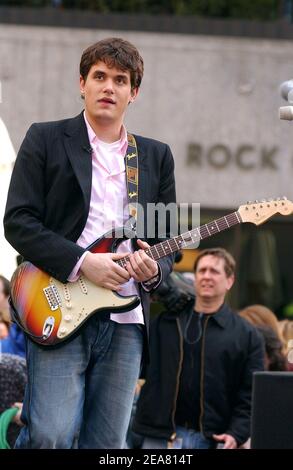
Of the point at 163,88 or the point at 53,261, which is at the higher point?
the point at 163,88

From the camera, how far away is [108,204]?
5.62m

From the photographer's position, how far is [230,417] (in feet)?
28.0

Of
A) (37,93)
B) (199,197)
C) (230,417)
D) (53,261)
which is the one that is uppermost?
(37,93)

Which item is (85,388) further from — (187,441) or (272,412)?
(187,441)

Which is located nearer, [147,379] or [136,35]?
[147,379]

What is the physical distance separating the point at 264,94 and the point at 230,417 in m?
7.92

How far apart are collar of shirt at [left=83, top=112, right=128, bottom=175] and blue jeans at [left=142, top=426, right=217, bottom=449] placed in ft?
10.3

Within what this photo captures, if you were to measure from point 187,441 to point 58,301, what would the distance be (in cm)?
306

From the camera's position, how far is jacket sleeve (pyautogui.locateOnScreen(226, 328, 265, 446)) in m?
8.42

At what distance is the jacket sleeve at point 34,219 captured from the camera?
216 inches

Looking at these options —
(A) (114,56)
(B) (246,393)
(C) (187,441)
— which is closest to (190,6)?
(B) (246,393)

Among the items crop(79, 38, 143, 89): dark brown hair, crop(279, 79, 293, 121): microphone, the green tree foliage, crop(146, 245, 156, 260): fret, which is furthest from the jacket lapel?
the green tree foliage

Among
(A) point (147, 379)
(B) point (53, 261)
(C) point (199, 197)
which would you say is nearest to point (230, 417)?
(A) point (147, 379)

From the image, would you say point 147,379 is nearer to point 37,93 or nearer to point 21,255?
point 21,255
